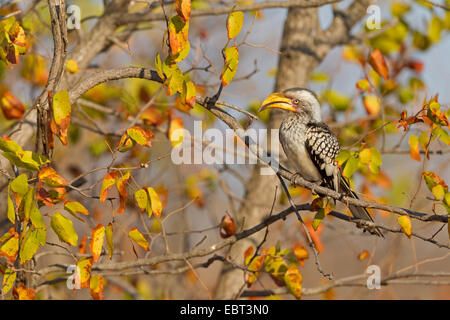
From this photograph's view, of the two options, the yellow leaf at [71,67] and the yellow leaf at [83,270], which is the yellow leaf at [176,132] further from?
the yellow leaf at [83,270]

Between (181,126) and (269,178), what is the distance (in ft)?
3.49

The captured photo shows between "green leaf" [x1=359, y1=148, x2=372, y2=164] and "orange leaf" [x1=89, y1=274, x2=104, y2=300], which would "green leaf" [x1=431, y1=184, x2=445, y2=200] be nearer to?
"green leaf" [x1=359, y1=148, x2=372, y2=164]

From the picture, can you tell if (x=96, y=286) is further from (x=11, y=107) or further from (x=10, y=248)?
(x=11, y=107)

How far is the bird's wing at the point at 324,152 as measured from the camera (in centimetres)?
353

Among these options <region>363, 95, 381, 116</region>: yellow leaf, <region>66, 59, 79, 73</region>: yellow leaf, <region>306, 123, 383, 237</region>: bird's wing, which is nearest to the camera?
<region>66, 59, 79, 73</region>: yellow leaf

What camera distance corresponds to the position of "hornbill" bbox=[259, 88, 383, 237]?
3.53m

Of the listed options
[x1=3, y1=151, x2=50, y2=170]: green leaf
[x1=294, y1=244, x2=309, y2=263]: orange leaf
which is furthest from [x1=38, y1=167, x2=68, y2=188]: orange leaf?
[x1=294, y1=244, x2=309, y2=263]: orange leaf

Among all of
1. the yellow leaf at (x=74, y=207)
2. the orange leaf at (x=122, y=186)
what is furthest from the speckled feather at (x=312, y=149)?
the yellow leaf at (x=74, y=207)

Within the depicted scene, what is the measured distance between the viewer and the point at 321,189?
261 centimetres

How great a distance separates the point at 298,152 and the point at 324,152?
0.17m

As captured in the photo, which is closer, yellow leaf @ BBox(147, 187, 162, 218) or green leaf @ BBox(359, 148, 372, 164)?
yellow leaf @ BBox(147, 187, 162, 218)

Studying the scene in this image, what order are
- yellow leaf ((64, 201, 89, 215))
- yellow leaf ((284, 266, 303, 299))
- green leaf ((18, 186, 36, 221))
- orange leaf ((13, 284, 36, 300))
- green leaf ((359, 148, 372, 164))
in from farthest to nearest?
1. yellow leaf ((284, 266, 303, 299))
2. orange leaf ((13, 284, 36, 300))
3. green leaf ((359, 148, 372, 164))
4. yellow leaf ((64, 201, 89, 215))
5. green leaf ((18, 186, 36, 221))
